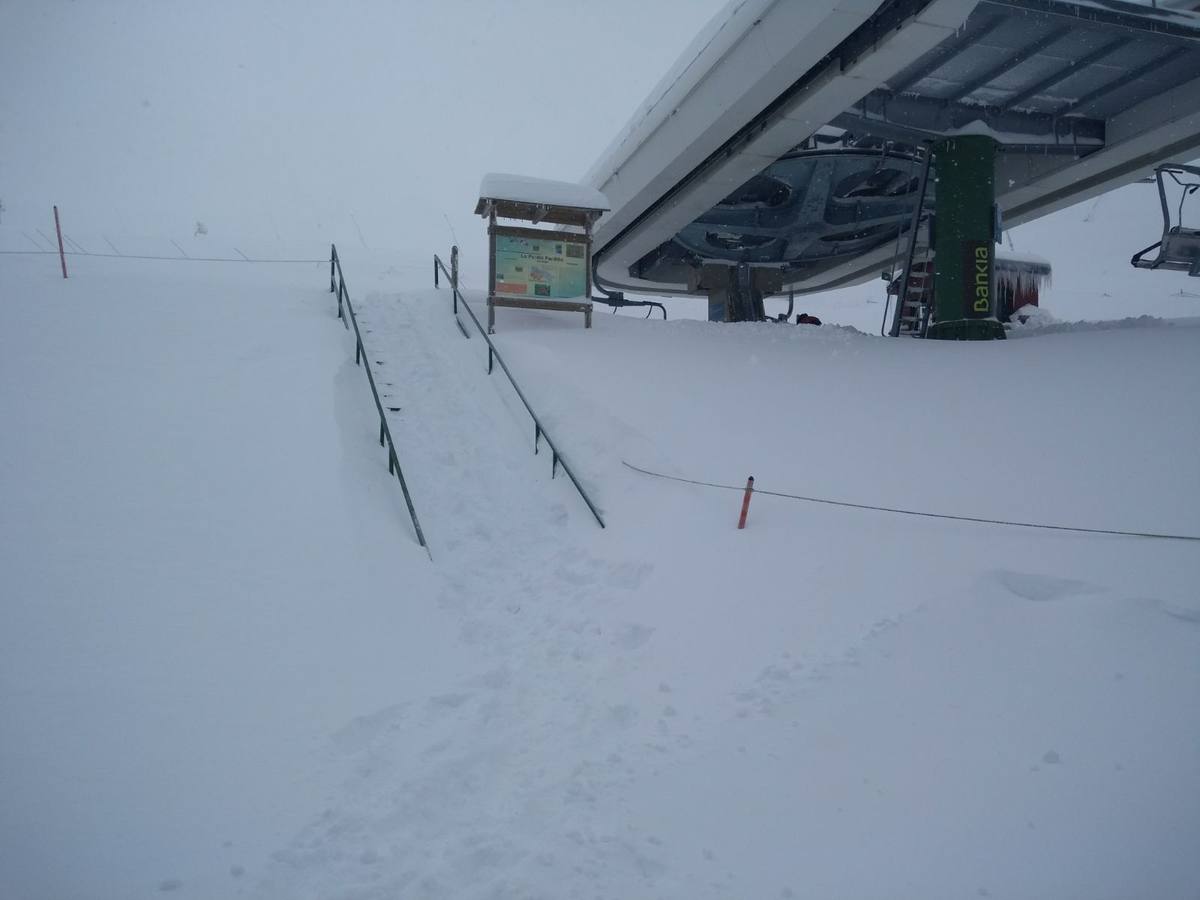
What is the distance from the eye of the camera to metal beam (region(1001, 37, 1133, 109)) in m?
10.7

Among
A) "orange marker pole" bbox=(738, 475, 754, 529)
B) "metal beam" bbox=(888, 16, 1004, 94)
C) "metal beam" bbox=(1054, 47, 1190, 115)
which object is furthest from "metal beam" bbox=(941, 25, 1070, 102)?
"orange marker pole" bbox=(738, 475, 754, 529)

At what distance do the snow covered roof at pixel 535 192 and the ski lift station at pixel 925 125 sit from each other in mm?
115

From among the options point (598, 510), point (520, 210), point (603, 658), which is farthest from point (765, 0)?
point (603, 658)

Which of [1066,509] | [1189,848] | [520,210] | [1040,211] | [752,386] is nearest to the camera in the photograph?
[1189,848]

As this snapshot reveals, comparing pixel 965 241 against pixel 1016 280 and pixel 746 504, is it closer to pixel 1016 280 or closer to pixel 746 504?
pixel 746 504

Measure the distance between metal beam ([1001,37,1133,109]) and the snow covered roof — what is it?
7.61m

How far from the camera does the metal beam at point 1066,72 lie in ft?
35.0

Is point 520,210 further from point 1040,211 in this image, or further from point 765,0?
point 1040,211

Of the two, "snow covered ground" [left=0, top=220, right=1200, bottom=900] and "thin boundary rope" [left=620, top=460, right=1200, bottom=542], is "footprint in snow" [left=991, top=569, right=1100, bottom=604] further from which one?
"thin boundary rope" [left=620, top=460, right=1200, bottom=542]

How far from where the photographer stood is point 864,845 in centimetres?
324

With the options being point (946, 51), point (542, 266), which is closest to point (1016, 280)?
point (946, 51)

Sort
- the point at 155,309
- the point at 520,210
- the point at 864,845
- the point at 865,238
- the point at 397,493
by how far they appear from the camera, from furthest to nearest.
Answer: the point at 865,238 < the point at 520,210 < the point at 155,309 < the point at 397,493 < the point at 864,845

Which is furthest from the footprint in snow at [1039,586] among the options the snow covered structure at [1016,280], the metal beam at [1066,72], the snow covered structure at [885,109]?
the snow covered structure at [1016,280]

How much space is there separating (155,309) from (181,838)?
9.47 m
